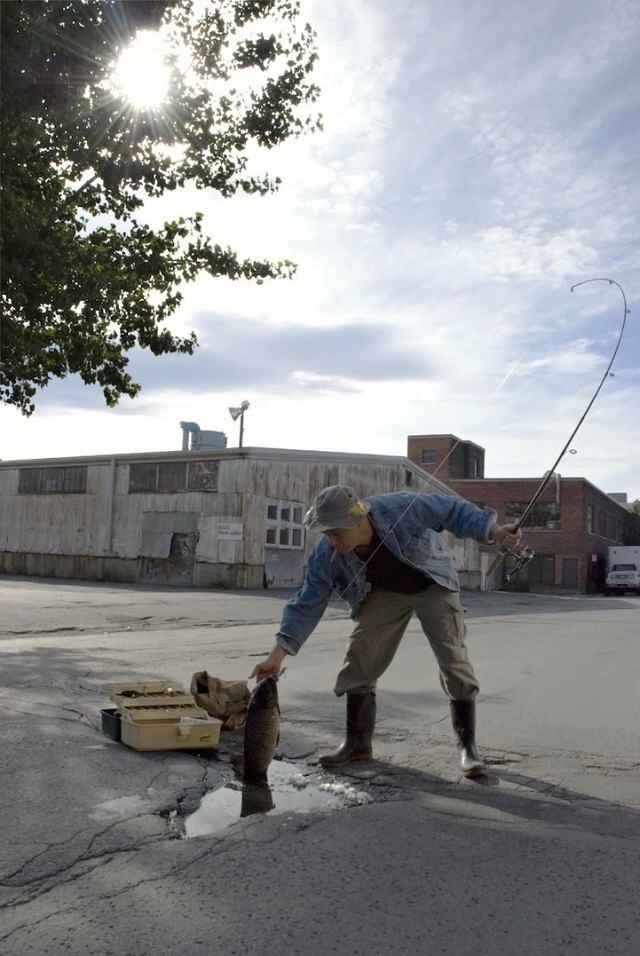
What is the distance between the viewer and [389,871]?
123 inches

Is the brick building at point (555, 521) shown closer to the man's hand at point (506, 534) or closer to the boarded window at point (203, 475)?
the boarded window at point (203, 475)

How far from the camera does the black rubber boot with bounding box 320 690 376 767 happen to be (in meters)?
4.81

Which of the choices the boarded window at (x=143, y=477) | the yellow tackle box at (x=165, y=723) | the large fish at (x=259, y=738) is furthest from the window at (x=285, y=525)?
the large fish at (x=259, y=738)

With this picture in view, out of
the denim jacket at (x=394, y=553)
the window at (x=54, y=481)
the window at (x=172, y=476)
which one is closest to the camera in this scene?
the denim jacket at (x=394, y=553)

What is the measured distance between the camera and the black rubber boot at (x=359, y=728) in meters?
4.81

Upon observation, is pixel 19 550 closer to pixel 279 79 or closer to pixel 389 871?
pixel 279 79

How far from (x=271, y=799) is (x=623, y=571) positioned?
47270 millimetres

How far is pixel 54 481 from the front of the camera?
1256 inches

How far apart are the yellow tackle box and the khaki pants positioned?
2.64 feet

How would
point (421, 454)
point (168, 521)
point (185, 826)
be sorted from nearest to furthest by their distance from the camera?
point (185, 826) → point (168, 521) → point (421, 454)

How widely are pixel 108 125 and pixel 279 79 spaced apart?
3497mm

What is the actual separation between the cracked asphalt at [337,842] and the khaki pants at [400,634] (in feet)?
1.55

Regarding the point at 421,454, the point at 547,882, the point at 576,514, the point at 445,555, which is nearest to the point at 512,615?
the point at 445,555

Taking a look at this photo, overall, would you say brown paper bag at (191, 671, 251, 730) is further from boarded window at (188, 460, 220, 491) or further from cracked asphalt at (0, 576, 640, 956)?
boarded window at (188, 460, 220, 491)
